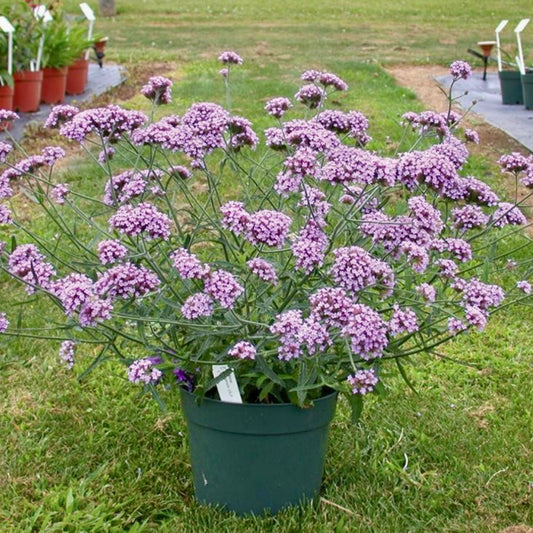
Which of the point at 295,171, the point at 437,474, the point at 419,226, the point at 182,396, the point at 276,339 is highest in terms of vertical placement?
the point at 295,171

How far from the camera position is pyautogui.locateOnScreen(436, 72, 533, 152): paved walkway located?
7.85 m

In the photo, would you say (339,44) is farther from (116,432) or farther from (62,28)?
(116,432)

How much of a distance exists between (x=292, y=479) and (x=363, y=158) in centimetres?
102

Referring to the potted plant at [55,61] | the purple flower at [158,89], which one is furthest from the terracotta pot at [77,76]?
the purple flower at [158,89]

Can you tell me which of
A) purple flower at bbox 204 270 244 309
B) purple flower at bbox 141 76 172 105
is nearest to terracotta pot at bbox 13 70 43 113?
purple flower at bbox 141 76 172 105

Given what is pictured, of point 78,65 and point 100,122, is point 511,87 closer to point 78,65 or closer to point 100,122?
point 78,65

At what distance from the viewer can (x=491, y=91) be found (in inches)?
393

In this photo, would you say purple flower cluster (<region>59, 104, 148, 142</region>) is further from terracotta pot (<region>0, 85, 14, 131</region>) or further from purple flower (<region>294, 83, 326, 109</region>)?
terracotta pot (<region>0, 85, 14, 131</region>)

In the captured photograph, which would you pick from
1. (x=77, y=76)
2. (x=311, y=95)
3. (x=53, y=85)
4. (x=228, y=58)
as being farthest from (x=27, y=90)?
(x=311, y=95)

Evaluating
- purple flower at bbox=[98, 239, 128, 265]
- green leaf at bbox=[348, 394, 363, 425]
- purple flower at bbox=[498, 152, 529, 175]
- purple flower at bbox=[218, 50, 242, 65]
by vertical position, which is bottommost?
green leaf at bbox=[348, 394, 363, 425]

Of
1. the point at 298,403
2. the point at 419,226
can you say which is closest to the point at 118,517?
the point at 298,403

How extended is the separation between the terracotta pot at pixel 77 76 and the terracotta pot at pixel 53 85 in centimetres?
51

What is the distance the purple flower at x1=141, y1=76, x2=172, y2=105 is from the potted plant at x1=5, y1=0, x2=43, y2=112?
17.5ft

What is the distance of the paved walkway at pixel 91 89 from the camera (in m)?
7.64
